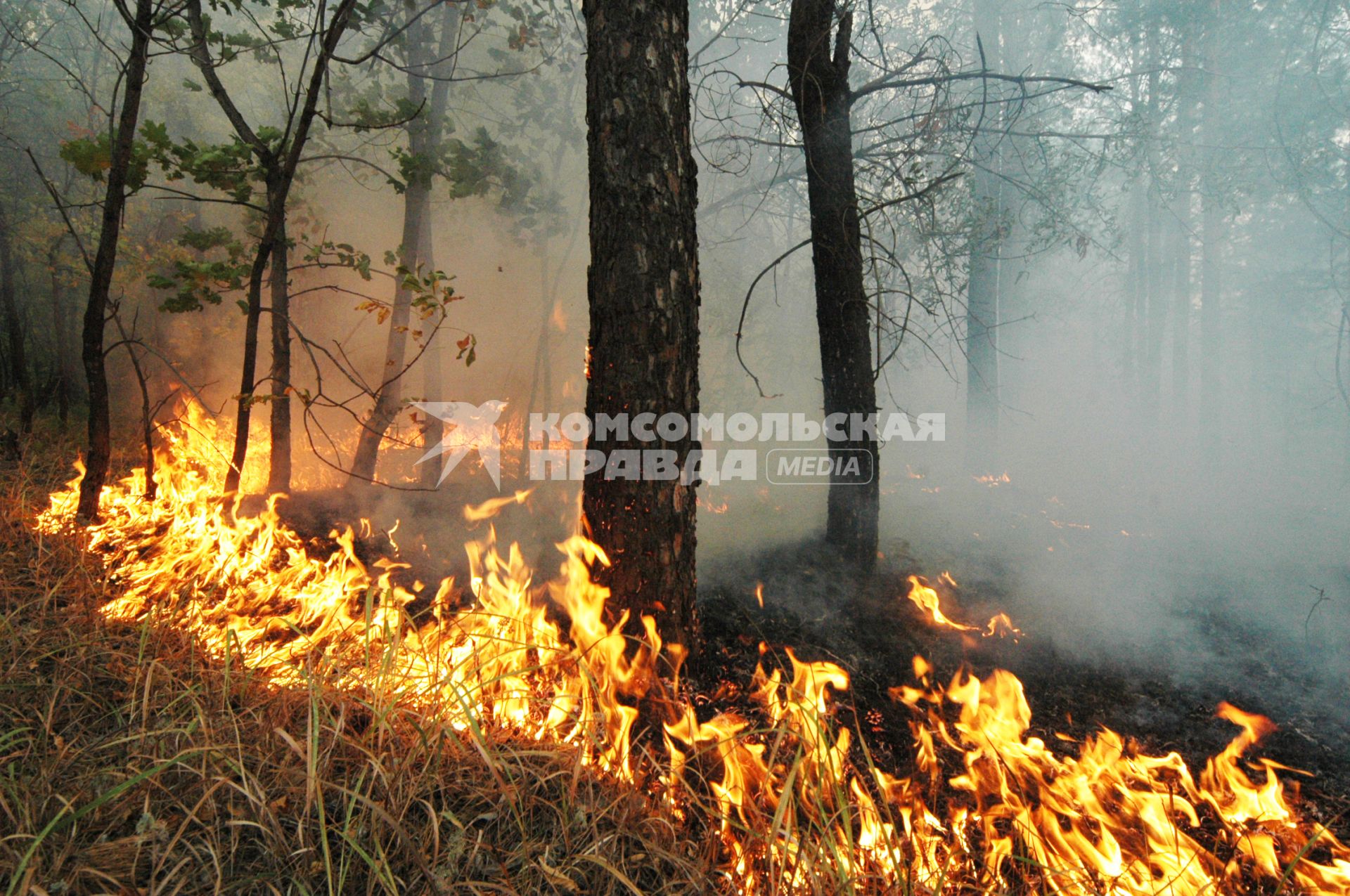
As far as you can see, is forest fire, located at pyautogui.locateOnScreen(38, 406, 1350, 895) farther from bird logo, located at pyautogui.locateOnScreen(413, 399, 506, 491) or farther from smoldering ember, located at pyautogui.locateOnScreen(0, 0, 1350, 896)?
bird logo, located at pyautogui.locateOnScreen(413, 399, 506, 491)

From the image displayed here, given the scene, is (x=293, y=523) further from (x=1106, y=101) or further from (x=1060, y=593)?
(x=1106, y=101)

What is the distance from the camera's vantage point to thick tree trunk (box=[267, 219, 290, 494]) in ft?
15.1

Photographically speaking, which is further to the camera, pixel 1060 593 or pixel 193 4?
pixel 1060 593

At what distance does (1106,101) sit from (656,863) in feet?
50.8

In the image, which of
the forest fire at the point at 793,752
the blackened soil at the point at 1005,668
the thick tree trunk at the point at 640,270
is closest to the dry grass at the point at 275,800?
the forest fire at the point at 793,752

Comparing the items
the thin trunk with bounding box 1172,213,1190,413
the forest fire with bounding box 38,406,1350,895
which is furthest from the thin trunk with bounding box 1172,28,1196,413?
the forest fire with bounding box 38,406,1350,895

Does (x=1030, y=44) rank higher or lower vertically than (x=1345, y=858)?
higher

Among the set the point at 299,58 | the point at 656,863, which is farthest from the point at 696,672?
the point at 299,58

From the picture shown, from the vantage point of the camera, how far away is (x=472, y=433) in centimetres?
1045

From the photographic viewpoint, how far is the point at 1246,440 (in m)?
16.2

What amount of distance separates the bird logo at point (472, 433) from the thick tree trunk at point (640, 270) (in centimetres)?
658

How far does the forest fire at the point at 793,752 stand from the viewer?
1840 mm

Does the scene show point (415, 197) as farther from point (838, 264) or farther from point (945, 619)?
point (945, 619)

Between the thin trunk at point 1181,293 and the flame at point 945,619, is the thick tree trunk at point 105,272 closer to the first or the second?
the flame at point 945,619
